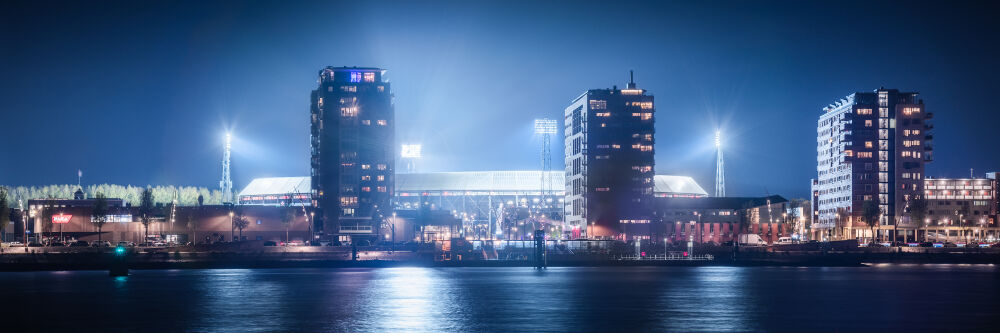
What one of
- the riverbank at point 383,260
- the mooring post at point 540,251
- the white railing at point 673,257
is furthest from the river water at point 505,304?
the white railing at point 673,257

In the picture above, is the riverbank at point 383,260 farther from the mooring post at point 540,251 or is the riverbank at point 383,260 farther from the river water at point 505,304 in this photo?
the river water at point 505,304

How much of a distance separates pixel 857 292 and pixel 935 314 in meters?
21.5

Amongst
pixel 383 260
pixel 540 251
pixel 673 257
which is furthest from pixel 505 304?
pixel 673 257

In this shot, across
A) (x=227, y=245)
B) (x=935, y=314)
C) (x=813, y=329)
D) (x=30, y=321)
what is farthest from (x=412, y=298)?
(x=227, y=245)

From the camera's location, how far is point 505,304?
6894 cm

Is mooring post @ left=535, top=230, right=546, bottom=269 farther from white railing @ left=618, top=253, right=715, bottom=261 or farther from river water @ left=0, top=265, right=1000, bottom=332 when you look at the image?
white railing @ left=618, top=253, right=715, bottom=261

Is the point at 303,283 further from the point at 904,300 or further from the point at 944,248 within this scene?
the point at 944,248

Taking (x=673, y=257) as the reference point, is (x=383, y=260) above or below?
above

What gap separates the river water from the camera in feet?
178

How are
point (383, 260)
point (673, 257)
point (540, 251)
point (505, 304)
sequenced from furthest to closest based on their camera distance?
point (673, 257), point (383, 260), point (540, 251), point (505, 304)

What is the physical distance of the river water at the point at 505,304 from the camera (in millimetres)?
54406

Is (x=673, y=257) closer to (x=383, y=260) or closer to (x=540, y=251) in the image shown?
(x=540, y=251)

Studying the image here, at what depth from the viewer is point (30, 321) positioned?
57125 mm

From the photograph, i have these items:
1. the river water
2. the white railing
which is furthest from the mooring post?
the white railing
